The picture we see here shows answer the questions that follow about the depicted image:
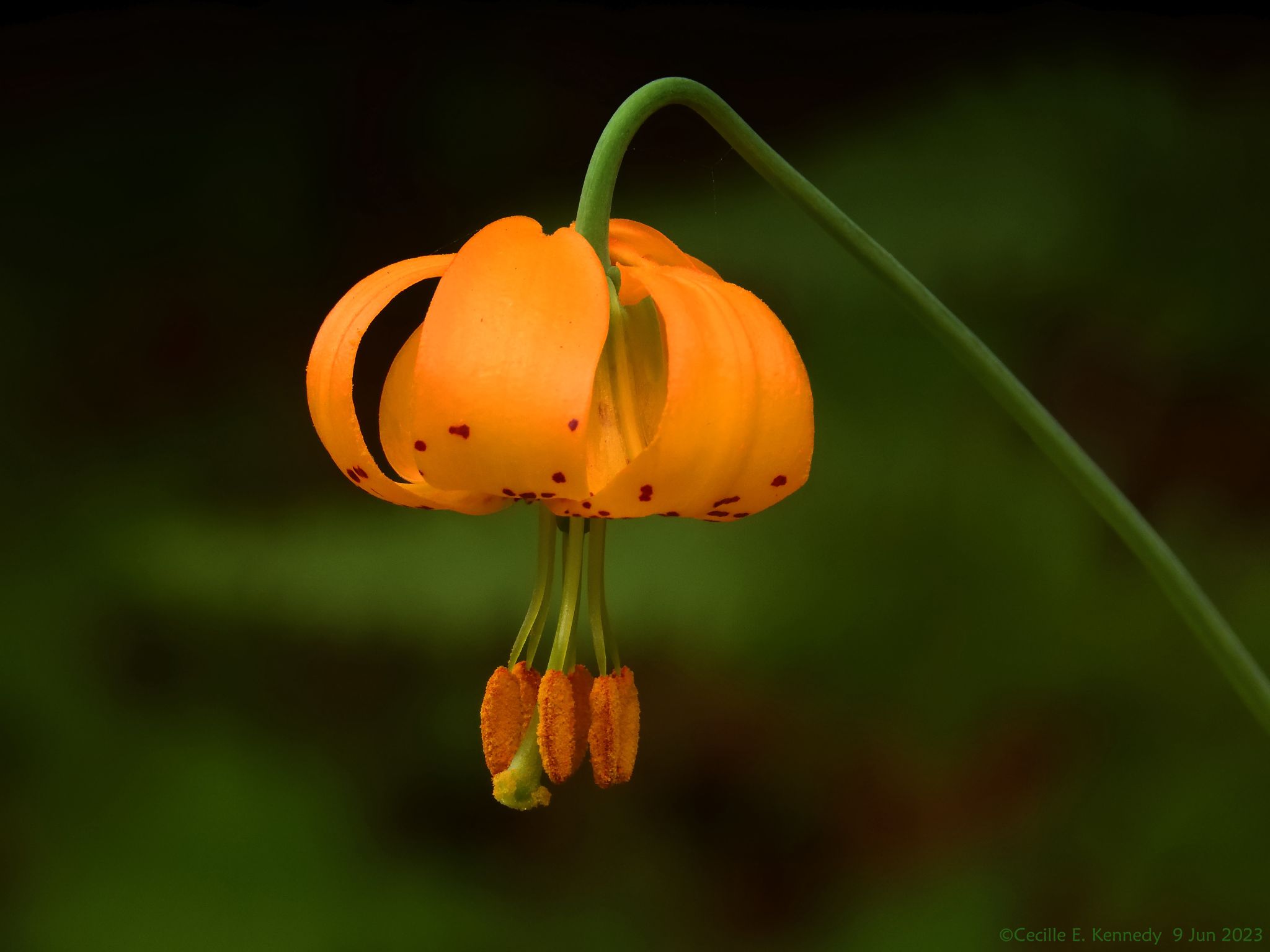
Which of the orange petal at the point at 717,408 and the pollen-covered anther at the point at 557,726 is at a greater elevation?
the orange petal at the point at 717,408

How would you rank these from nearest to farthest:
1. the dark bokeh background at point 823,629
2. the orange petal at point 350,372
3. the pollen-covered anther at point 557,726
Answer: the orange petal at point 350,372
the pollen-covered anther at point 557,726
the dark bokeh background at point 823,629

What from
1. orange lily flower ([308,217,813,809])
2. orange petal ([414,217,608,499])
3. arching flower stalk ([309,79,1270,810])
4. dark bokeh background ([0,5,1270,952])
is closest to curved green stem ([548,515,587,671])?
arching flower stalk ([309,79,1270,810])

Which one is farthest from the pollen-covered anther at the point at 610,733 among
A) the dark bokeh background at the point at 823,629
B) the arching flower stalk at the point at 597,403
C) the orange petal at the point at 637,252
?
the dark bokeh background at the point at 823,629

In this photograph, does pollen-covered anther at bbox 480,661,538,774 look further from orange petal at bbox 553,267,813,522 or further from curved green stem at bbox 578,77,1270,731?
curved green stem at bbox 578,77,1270,731

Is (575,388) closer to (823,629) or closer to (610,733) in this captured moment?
(610,733)

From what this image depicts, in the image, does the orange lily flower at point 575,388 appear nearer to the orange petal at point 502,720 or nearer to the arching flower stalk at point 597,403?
the arching flower stalk at point 597,403

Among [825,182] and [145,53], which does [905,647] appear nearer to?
[825,182]

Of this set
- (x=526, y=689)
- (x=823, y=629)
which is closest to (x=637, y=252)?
(x=526, y=689)
